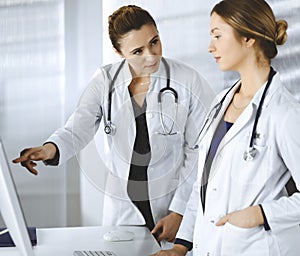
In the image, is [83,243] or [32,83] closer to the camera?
[83,243]

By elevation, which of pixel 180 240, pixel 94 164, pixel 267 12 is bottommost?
pixel 180 240

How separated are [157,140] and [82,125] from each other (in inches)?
12.0

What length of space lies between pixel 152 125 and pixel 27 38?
0.63 meters

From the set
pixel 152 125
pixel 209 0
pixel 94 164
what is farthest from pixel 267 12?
pixel 94 164

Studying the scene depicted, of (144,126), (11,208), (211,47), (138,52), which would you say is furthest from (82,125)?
(11,208)

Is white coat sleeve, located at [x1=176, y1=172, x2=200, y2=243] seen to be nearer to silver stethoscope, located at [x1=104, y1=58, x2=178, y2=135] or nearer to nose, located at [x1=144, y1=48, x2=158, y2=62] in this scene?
silver stethoscope, located at [x1=104, y1=58, x2=178, y2=135]

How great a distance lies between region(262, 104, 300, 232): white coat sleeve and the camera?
1768mm

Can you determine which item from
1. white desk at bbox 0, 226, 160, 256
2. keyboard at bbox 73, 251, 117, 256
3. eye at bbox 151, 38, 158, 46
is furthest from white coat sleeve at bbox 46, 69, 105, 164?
keyboard at bbox 73, 251, 117, 256

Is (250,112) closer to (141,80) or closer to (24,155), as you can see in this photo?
(141,80)

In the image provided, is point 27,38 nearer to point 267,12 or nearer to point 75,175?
point 75,175

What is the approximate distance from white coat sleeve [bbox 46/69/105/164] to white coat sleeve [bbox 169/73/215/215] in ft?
1.14

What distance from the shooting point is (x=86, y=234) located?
1906 millimetres

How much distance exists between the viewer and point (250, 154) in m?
1.84

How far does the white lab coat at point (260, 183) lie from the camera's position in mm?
1788
